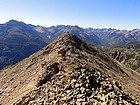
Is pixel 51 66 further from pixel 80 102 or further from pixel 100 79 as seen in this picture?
pixel 80 102

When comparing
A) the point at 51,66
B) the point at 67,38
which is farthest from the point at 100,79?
the point at 67,38

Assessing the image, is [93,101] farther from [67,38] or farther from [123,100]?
[67,38]

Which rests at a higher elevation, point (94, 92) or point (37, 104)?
point (94, 92)

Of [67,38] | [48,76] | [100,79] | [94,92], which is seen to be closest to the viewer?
[94,92]

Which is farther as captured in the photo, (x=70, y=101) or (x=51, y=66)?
(x=51, y=66)

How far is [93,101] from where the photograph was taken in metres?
20.3

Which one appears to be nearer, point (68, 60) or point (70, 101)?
point (70, 101)

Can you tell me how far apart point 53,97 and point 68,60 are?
12.5 metres

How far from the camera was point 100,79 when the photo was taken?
25.8 metres

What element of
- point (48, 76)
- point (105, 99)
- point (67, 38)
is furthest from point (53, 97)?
point (67, 38)

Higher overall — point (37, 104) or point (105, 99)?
point (105, 99)

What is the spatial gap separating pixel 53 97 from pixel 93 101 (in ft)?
14.5

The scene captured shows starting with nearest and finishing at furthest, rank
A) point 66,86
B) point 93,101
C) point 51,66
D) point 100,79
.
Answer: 1. point 93,101
2. point 66,86
3. point 100,79
4. point 51,66

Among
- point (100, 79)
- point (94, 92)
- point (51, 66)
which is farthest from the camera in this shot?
point (51, 66)
